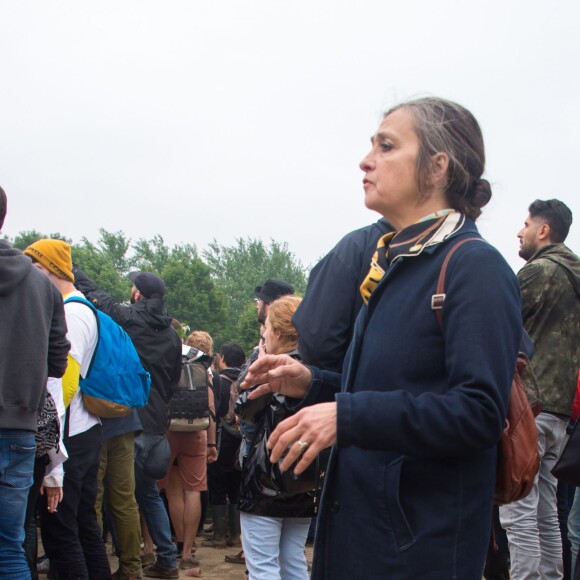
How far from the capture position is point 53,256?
16.9 feet

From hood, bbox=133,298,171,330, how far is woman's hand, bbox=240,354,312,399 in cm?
454

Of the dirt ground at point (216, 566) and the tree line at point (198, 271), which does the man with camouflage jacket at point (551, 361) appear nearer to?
the dirt ground at point (216, 566)

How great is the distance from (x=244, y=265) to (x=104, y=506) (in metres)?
78.0

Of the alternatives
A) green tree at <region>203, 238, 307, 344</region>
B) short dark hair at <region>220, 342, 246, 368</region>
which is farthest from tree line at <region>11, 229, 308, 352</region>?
short dark hair at <region>220, 342, 246, 368</region>

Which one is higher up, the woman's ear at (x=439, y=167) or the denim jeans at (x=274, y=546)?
the woman's ear at (x=439, y=167)

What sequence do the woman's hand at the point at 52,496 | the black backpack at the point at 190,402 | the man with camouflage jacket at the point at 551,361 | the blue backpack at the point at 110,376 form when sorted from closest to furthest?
1. the woman's hand at the point at 52,496
2. the man with camouflage jacket at the point at 551,361
3. the blue backpack at the point at 110,376
4. the black backpack at the point at 190,402

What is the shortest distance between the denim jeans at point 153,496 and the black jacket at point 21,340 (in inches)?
112

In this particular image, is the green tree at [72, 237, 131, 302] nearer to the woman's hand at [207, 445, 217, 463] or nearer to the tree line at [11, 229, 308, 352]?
the tree line at [11, 229, 308, 352]

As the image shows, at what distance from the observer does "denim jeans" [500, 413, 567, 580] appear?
4.70 metres

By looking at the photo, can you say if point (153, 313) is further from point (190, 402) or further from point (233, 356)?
point (233, 356)

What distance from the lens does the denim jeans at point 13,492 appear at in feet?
12.4

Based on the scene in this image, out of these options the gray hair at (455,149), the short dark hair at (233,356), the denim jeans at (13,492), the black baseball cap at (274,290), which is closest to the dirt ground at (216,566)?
the short dark hair at (233,356)

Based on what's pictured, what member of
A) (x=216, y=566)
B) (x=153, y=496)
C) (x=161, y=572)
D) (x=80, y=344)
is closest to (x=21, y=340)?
(x=80, y=344)

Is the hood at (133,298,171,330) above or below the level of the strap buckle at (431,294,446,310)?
below
